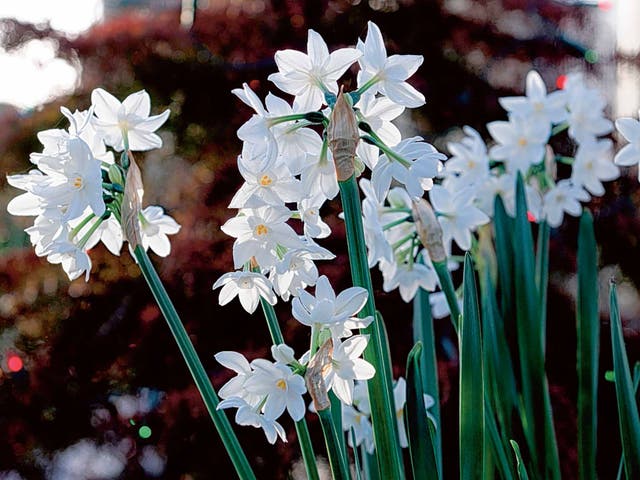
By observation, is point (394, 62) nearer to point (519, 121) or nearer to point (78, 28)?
point (519, 121)

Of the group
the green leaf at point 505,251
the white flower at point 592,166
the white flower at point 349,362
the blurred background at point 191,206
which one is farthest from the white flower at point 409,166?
the blurred background at point 191,206

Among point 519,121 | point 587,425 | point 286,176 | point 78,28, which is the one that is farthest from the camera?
point 78,28

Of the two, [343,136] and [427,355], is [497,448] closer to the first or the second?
[427,355]

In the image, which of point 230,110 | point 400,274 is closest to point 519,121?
point 400,274

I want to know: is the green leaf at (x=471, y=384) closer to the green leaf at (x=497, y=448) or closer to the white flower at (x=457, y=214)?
the green leaf at (x=497, y=448)

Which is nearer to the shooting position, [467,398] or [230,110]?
[467,398]

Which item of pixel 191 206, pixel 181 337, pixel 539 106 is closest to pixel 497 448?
pixel 181 337

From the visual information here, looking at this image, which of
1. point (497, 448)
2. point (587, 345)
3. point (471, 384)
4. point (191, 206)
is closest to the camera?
point (471, 384)
